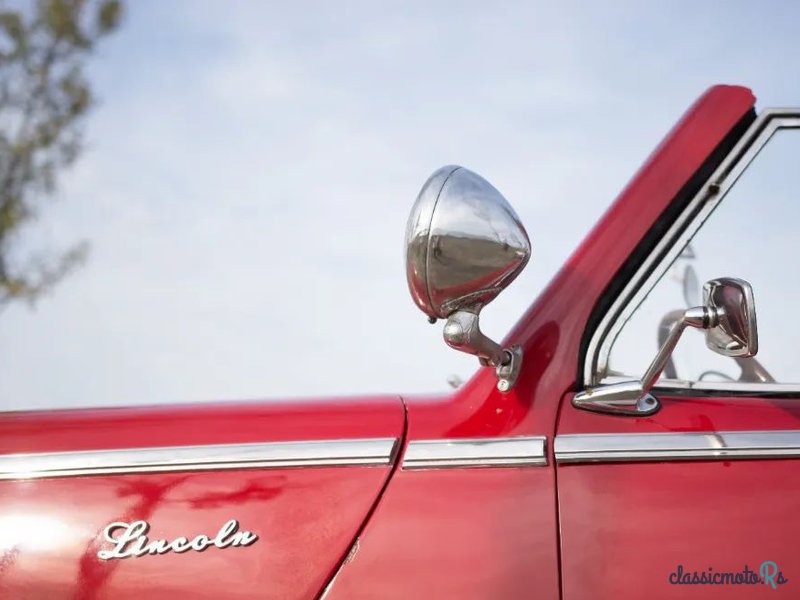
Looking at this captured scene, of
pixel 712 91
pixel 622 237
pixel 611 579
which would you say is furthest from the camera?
pixel 712 91

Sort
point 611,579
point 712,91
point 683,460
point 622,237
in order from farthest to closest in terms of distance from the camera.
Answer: point 712,91, point 622,237, point 683,460, point 611,579

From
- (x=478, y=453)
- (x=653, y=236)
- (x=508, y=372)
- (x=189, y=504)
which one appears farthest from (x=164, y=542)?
(x=653, y=236)

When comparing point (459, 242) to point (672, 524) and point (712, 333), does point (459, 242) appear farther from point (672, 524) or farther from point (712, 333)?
point (672, 524)

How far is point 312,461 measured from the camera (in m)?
1.67

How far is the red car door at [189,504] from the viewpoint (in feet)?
5.12

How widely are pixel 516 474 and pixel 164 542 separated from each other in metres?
0.62

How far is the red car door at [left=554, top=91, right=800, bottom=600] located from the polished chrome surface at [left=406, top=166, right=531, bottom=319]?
1.03ft

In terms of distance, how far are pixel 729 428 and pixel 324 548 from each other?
2.50ft

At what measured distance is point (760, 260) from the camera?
6.34 ft

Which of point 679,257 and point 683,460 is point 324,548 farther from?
point 679,257

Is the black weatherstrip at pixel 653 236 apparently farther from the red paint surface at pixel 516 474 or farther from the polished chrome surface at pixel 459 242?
the polished chrome surface at pixel 459 242

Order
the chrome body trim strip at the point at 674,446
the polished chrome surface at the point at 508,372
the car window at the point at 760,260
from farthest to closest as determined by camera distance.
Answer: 1. the car window at the point at 760,260
2. the polished chrome surface at the point at 508,372
3. the chrome body trim strip at the point at 674,446

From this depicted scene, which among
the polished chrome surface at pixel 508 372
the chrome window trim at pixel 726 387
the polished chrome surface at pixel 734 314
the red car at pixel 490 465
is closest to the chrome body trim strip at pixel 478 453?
the red car at pixel 490 465

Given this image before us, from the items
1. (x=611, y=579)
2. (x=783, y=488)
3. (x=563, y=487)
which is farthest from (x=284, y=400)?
(x=783, y=488)
